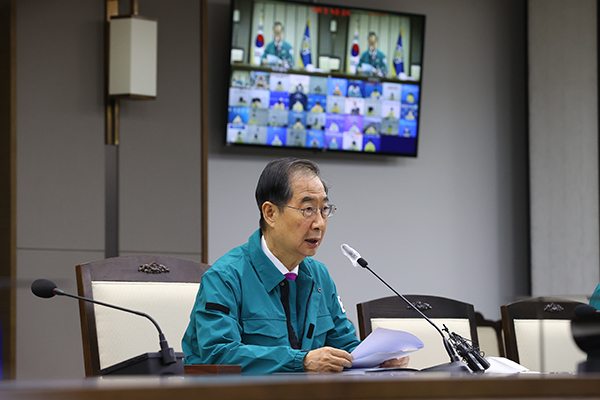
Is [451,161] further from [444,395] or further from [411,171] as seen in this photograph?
[444,395]

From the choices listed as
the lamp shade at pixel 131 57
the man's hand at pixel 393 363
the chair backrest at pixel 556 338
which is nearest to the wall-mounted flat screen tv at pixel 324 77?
the lamp shade at pixel 131 57

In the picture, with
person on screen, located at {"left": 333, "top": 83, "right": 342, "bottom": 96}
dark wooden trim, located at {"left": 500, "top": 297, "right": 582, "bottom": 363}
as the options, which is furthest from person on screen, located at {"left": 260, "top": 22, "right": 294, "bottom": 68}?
dark wooden trim, located at {"left": 500, "top": 297, "right": 582, "bottom": 363}

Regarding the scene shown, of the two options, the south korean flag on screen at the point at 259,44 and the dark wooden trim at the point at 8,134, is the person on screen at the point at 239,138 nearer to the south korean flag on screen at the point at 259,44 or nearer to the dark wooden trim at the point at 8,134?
the south korean flag on screen at the point at 259,44

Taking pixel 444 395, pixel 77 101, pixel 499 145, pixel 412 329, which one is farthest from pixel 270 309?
pixel 499 145

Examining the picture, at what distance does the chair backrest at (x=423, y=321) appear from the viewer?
7.67ft

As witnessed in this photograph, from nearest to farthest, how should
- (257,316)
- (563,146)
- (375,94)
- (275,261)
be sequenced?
(257,316), (275,261), (375,94), (563,146)

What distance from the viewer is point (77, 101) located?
11.9 feet

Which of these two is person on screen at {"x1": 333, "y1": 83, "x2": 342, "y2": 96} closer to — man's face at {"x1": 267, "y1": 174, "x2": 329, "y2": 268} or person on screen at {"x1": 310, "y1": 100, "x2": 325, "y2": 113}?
person on screen at {"x1": 310, "y1": 100, "x2": 325, "y2": 113}

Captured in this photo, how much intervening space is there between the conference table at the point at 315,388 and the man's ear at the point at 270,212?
1.41 metres

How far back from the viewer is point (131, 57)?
3588 mm

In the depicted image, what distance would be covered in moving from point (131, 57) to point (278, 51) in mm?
1088

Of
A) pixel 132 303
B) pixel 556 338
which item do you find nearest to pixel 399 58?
pixel 132 303

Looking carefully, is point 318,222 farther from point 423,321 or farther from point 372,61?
point 372,61

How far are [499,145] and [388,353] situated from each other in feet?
12.2
